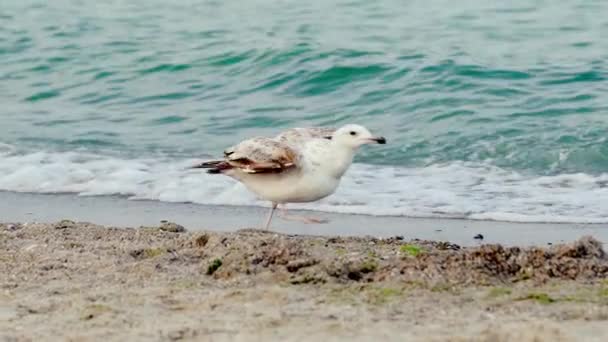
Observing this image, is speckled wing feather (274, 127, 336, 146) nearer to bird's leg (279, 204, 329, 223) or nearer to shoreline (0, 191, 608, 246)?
bird's leg (279, 204, 329, 223)

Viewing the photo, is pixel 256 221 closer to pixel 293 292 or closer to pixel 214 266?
pixel 214 266

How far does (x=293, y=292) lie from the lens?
4770 millimetres

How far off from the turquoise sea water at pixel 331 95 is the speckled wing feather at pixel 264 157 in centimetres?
124

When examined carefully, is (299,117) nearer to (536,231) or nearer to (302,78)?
(302,78)

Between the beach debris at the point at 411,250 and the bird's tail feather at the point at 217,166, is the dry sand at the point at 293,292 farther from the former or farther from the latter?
the bird's tail feather at the point at 217,166

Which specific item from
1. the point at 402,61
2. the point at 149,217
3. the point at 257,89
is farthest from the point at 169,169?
the point at 402,61

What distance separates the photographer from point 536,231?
7.21 metres

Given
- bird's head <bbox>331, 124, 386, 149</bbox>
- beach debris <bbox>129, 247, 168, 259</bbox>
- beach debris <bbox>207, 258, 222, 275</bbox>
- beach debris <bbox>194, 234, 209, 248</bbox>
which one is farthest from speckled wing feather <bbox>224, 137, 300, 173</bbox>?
beach debris <bbox>207, 258, 222, 275</bbox>

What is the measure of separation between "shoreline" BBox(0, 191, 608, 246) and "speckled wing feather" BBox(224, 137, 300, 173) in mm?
633

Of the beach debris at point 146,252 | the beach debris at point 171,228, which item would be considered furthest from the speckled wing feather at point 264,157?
the beach debris at point 146,252

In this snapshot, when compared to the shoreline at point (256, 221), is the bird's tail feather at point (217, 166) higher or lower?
higher

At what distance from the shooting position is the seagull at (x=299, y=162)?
6.72m

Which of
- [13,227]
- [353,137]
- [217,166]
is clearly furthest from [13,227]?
[353,137]

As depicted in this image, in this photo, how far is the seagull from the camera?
6.72m
